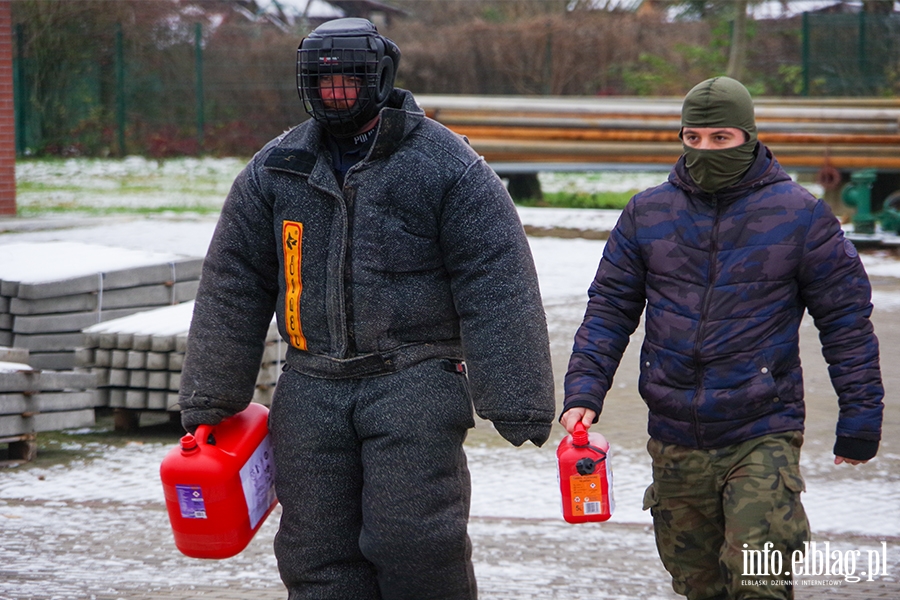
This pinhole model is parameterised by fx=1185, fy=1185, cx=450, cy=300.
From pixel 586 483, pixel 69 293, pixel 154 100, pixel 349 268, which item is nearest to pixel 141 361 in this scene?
pixel 69 293

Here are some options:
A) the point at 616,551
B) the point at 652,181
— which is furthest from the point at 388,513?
the point at 652,181

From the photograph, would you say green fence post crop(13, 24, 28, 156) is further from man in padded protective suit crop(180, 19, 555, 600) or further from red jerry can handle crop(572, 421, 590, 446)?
red jerry can handle crop(572, 421, 590, 446)

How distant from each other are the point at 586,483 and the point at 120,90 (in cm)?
1979

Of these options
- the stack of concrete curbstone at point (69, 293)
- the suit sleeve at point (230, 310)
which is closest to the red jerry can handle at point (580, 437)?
the suit sleeve at point (230, 310)

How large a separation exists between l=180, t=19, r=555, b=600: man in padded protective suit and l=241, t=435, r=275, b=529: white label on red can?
0.08 metres

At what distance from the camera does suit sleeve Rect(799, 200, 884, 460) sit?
120 inches

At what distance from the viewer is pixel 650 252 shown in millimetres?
3199

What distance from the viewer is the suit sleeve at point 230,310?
3115mm

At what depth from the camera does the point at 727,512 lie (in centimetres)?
304

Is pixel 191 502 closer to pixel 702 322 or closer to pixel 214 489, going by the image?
pixel 214 489

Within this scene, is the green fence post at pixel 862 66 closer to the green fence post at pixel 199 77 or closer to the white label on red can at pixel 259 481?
the green fence post at pixel 199 77

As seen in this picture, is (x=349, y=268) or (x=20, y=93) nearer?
(x=349, y=268)

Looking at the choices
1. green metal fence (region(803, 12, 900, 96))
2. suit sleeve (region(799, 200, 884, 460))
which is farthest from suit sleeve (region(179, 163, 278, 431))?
green metal fence (region(803, 12, 900, 96))

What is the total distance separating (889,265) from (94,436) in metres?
8.02
